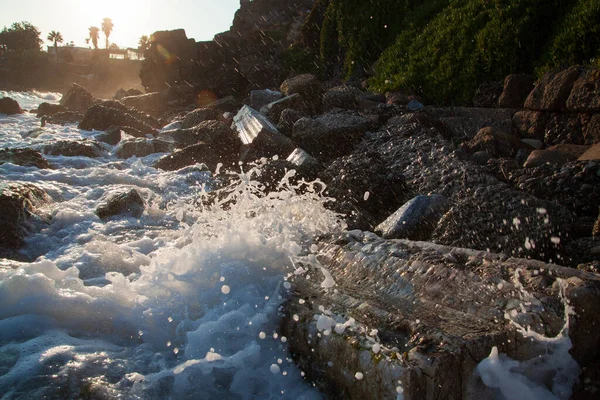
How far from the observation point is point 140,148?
1044cm

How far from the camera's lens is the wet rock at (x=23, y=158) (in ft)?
26.2

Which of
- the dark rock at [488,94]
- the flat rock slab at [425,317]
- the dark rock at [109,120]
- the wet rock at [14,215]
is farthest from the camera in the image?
the dark rock at [109,120]

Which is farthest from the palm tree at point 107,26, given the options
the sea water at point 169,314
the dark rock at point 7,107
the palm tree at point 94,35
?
the sea water at point 169,314

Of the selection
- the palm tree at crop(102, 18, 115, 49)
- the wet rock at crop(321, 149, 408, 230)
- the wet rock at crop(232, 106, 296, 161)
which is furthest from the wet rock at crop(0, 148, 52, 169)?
the palm tree at crop(102, 18, 115, 49)

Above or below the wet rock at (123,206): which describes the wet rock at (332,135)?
below

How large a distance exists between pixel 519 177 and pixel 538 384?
3.09 m

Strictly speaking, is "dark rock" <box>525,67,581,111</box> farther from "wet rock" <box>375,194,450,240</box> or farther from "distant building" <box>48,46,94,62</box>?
"distant building" <box>48,46,94,62</box>

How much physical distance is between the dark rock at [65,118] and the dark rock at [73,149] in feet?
24.4

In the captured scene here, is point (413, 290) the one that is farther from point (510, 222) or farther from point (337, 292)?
point (510, 222)

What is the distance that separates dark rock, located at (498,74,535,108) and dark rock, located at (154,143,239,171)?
4.51 m

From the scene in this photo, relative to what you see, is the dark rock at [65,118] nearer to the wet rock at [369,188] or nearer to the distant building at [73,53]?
the wet rock at [369,188]

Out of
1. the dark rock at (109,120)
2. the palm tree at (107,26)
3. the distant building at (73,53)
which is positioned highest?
the palm tree at (107,26)

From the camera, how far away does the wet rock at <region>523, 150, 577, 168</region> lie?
4824mm

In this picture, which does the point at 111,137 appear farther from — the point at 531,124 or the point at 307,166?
the point at 531,124
